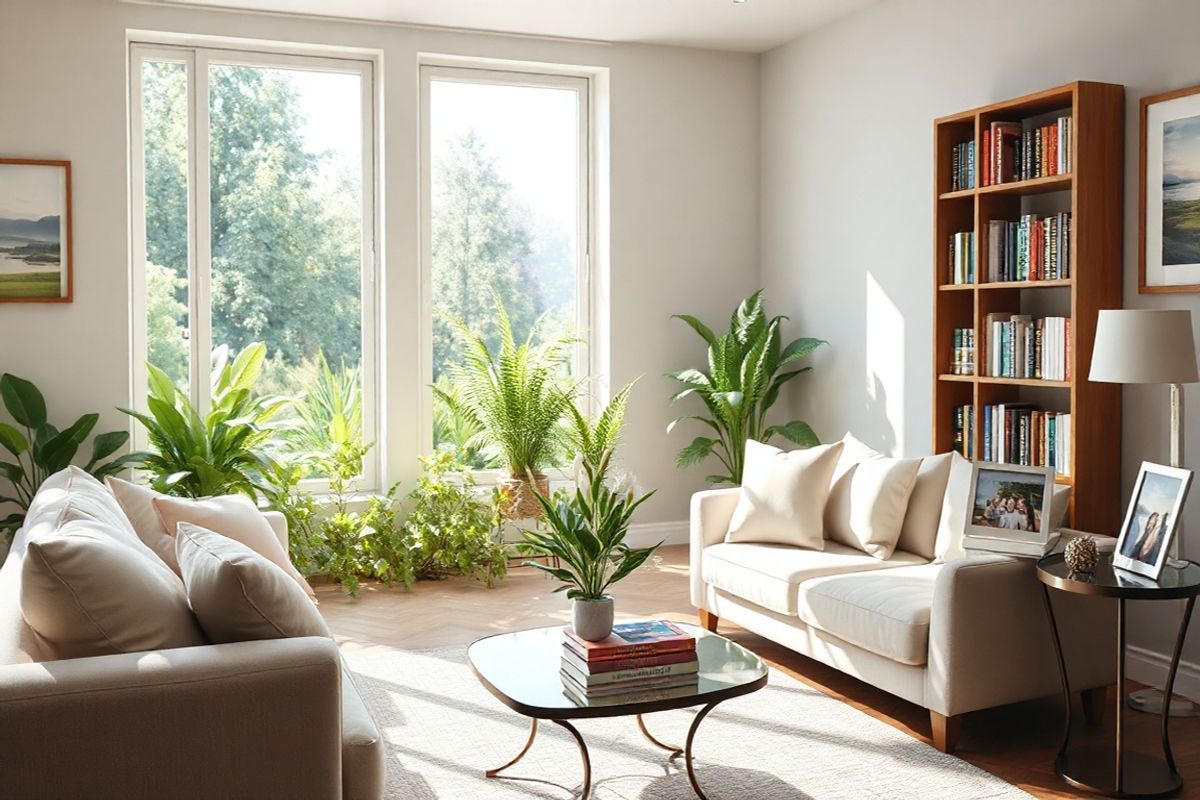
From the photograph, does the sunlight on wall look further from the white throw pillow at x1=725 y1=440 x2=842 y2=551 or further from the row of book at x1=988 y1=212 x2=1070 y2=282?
the white throw pillow at x1=725 y1=440 x2=842 y2=551

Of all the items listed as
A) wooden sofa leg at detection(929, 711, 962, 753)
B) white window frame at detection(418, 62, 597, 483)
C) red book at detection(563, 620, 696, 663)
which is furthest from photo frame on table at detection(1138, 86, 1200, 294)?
white window frame at detection(418, 62, 597, 483)

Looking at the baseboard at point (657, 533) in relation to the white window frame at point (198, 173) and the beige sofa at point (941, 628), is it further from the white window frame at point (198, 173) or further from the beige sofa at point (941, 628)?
the beige sofa at point (941, 628)

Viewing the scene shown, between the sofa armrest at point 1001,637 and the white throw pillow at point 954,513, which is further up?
the white throw pillow at point 954,513

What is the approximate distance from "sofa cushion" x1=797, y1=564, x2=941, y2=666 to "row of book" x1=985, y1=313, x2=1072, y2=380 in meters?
0.89

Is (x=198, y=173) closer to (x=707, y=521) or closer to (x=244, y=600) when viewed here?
(x=707, y=521)

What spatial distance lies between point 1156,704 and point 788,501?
4.69 ft

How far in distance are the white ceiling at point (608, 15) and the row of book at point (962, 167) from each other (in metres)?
1.25

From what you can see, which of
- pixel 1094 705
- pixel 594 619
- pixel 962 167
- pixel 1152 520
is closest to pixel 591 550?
pixel 594 619

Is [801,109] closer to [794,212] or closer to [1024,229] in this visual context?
[794,212]

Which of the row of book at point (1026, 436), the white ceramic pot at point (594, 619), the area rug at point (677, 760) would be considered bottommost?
the area rug at point (677, 760)

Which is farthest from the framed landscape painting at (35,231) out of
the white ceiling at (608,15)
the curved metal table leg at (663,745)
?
the curved metal table leg at (663,745)

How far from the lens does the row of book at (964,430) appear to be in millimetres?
4562

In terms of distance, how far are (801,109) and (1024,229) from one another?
86.8 inches

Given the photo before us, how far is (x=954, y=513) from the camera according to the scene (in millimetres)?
3924
